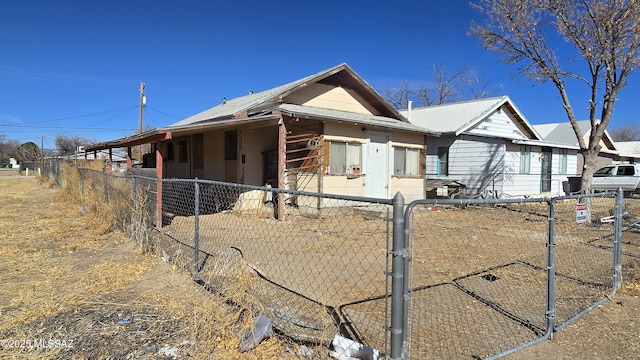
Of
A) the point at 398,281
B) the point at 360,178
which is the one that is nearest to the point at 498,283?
the point at 398,281

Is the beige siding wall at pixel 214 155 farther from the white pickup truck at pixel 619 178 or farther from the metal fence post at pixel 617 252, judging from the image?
the white pickup truck at pixel 619 178

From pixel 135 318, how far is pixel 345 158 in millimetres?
9637

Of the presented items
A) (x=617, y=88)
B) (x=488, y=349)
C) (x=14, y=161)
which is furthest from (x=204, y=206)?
(x=14, y=161)

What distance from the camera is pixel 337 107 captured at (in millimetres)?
14602

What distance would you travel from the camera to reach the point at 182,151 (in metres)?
17.7

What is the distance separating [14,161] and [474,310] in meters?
→ 96.1

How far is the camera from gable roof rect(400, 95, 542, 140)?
17.7 metres

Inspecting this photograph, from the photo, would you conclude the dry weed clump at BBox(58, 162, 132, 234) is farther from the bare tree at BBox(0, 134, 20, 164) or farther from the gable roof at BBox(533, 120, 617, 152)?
the bare tree at BBox(0, 134, 20, 164)

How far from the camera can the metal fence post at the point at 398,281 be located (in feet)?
8.20

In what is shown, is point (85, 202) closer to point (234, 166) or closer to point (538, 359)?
point (234, 166)

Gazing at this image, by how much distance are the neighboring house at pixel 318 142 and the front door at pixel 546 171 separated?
8.85 meters

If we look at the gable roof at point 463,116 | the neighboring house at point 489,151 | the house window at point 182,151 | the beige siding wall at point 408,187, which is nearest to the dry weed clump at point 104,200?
the house window at point 182,151

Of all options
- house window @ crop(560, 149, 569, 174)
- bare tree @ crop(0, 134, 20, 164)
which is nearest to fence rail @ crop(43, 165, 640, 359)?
house window @ crop(560, 149, 569, 174)

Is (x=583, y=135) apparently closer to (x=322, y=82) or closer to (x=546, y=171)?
(x=546, y=171)
